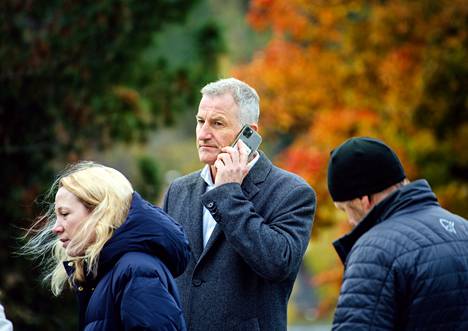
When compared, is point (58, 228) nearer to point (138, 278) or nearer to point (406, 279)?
point (138, 278)

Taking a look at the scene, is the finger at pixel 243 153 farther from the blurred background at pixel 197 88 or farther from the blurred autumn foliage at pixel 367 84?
the blurred autumn foliage at pixel 367 84

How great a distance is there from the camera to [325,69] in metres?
14.9

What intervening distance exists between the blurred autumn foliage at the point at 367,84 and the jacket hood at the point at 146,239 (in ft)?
29.7

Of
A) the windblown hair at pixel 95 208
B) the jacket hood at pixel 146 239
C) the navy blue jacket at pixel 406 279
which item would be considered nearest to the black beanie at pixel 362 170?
the navy blue jacket at pixel 406 279

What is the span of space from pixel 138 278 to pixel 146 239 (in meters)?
0.17

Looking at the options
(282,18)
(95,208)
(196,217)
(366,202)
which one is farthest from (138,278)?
(282,18)

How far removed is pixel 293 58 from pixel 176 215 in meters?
11.0

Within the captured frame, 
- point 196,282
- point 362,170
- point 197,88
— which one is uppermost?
point 197,88

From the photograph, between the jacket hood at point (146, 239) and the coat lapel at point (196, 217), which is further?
the coat lapel at point (196, 217)

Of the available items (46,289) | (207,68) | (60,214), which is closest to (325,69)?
(207,68)

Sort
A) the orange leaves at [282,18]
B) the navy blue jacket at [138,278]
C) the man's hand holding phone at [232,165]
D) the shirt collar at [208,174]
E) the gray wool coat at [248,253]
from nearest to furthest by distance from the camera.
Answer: the navy blue jacket at [138,278] → the gray wool coat at [248,253] → the man's hand holding phone at [232,165] → the shirt collar at [208,174] → the orange leaves at [282,18]

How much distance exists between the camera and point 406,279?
134 inches

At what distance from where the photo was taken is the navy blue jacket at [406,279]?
3.36 metres

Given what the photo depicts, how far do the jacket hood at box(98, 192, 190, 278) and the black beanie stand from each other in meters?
0.61
